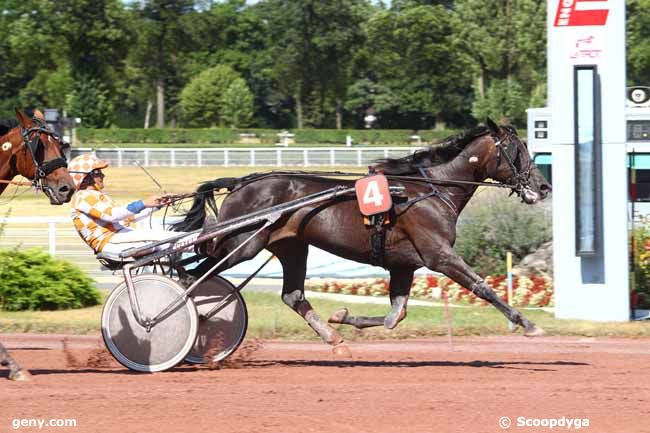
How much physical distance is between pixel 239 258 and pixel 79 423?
2491 mm

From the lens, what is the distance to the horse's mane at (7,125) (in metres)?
8.20

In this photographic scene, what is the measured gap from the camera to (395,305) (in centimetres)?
899

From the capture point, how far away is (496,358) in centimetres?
966

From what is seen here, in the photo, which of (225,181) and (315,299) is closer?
(225,181)

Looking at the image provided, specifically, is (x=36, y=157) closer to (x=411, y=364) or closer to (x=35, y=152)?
(x=35, y=152)

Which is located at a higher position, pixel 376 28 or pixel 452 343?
pixel 376 28

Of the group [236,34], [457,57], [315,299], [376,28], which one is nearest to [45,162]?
[315,299]

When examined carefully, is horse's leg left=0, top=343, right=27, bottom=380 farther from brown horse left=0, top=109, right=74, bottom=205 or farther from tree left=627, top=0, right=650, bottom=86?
tree left=627, top=0, right=650, bottom=86

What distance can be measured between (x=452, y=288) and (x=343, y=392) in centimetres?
707

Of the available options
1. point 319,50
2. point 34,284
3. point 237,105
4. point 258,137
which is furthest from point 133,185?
point 319,50

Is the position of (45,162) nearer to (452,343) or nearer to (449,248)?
(449,248)

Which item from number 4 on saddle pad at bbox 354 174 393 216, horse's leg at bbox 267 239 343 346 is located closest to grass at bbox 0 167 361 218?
horse's leg at bbox 267 239 343 346

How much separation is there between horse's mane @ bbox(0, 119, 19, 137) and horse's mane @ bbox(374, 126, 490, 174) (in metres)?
3.05

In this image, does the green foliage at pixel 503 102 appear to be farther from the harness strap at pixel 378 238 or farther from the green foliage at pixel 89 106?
the harness strap at pixel 378 238
